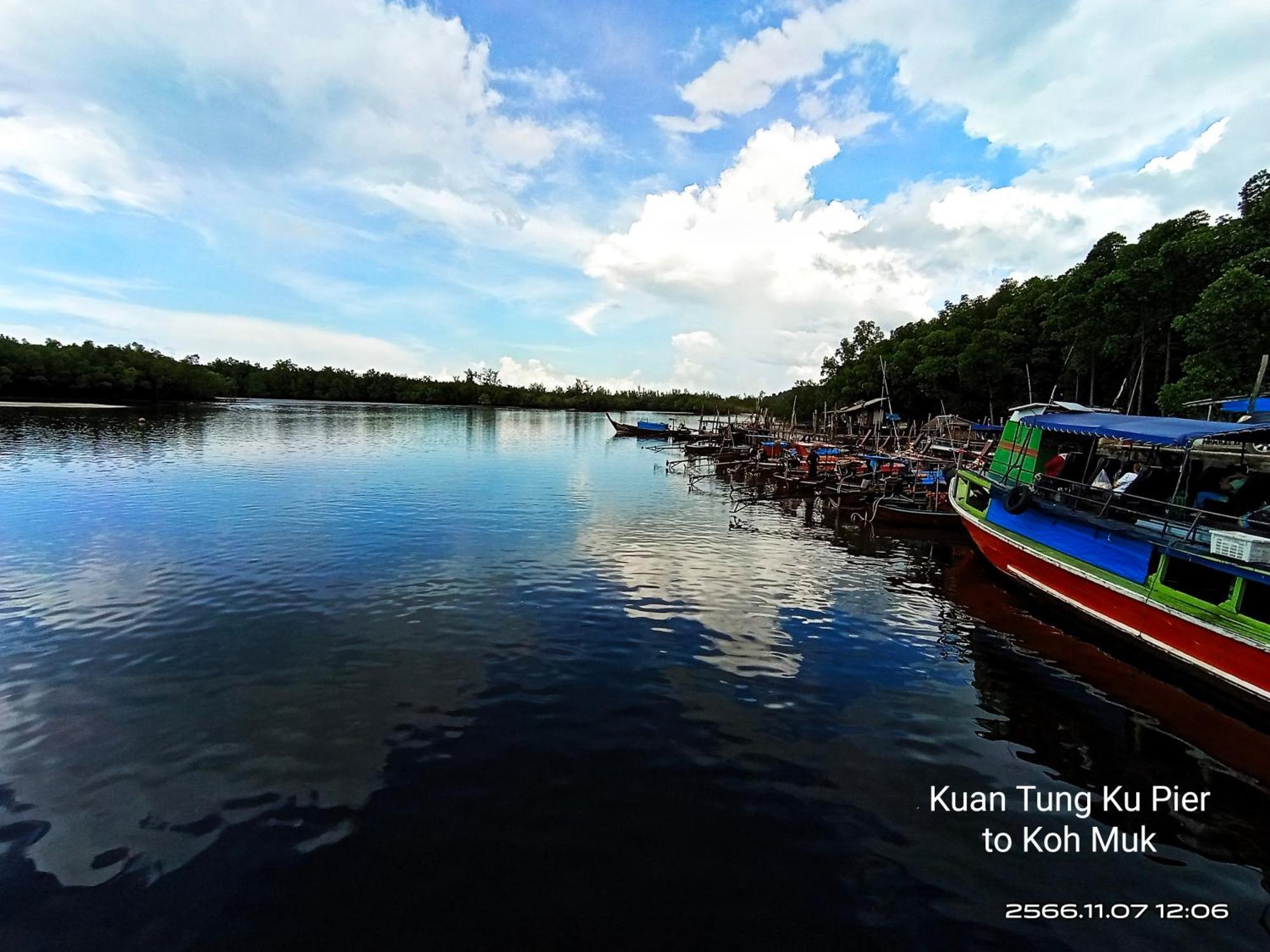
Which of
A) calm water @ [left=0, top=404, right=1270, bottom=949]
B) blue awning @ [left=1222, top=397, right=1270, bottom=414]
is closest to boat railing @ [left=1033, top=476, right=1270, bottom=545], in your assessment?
blue awning @ [left=1222, top=397, right=1270, bottom=414]

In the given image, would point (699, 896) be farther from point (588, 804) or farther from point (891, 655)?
point (891, 655)

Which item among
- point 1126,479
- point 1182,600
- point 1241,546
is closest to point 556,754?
point 1241,546

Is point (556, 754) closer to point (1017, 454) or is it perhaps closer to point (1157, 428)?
point (1157, 428)

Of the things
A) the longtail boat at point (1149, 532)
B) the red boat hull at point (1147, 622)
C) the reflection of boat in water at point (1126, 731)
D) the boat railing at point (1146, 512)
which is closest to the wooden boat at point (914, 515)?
the longtail boat at point (1149, 532)

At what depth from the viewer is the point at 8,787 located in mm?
7547

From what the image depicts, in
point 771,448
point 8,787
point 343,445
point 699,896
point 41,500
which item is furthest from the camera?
point 343,445

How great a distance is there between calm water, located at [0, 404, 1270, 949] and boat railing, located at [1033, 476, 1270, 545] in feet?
10.6

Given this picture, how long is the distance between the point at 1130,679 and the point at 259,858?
1641cm

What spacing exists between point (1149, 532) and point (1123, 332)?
37341mm

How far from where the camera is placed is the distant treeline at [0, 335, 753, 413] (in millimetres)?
99000

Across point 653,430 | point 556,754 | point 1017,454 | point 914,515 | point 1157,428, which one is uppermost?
point 1157,428

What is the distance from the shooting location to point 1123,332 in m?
39.7

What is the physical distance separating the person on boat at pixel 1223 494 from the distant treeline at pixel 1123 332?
6739 mm

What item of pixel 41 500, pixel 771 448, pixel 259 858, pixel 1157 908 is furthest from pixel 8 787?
pixel 771 448
